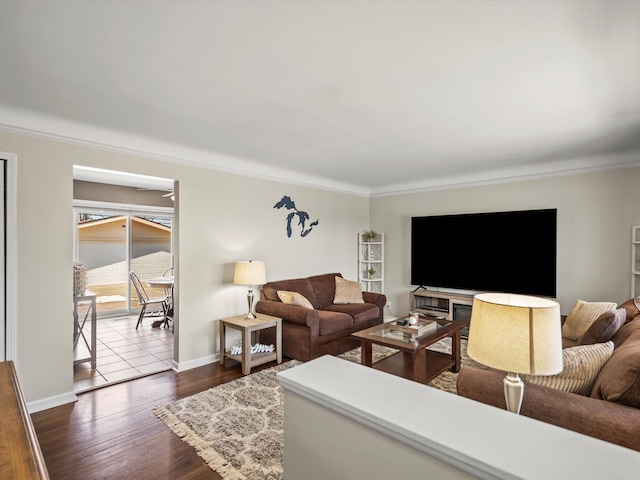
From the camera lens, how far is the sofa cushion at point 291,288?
14.5 feet

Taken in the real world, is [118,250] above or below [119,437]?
above

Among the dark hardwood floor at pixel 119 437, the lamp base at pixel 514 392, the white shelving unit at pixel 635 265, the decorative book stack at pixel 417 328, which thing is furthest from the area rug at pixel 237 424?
the white shelving unit at pixel 635 265

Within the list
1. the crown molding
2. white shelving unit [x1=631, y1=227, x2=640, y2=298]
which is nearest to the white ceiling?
the crown molding

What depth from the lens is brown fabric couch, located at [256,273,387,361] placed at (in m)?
3.87

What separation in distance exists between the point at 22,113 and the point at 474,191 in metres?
5.30

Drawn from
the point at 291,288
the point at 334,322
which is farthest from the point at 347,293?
the point at 334,322

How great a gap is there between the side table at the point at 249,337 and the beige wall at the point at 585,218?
308 centimetres

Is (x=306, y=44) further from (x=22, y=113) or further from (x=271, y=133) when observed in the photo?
(x=22, y=113)

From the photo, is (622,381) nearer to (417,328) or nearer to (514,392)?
(514,392)

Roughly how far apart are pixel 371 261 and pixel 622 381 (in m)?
4.71

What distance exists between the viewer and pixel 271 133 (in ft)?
10.8

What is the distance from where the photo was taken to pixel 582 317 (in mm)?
3227

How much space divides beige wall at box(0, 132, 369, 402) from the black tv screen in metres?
1.31

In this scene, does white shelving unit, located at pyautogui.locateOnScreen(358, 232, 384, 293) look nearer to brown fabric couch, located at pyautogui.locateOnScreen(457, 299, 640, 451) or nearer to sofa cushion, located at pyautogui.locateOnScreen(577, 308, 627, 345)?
sofa cushion, located at pyautogui.locateOnScreen(577, 308, 627, 345)
